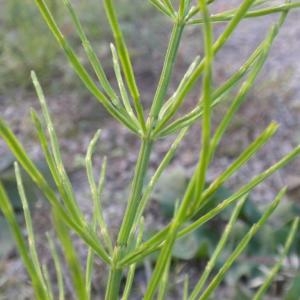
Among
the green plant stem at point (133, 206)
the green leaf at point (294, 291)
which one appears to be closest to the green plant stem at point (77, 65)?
the green plant stem at point (133, 206)

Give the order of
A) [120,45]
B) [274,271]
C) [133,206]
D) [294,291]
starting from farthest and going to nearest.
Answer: [294,291] < [274,271] < [133,206] < [120,45]

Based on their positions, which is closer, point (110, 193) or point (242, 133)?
point (110, 193)

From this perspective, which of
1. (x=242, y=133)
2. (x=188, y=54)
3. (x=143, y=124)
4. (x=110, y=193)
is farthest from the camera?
(x=188, y=54)

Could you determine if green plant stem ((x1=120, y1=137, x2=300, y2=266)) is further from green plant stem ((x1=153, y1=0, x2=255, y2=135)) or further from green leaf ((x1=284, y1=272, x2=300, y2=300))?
green leaf ((x1=284, y1=272, x2=300, y2=300))

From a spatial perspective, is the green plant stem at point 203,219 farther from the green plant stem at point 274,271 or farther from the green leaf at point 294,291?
the green leaf at point 294,291

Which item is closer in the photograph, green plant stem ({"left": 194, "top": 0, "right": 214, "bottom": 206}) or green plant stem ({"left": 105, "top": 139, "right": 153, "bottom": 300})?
green plant stem ({"left": 194, "top": 0, "right": 214, "bottom": 206})

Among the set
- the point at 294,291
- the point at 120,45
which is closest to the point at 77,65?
the point at 120,45

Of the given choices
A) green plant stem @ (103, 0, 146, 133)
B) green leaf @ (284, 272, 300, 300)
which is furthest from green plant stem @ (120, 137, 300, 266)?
green leaf @ (284, 272, 300, 300)

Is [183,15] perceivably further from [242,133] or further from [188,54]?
[188,54]

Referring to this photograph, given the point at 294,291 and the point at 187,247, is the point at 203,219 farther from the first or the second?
the point at 187,247

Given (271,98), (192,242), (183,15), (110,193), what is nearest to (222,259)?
(192,242)

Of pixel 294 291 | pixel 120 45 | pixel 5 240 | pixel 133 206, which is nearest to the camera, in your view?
pixel 120 45
